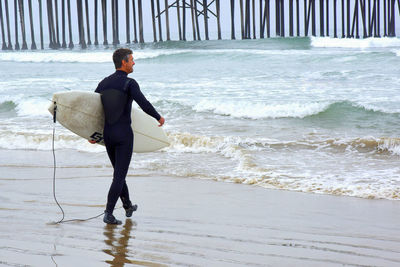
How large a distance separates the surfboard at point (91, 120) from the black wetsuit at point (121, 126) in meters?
0.15

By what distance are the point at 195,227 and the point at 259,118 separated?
6.88 metres

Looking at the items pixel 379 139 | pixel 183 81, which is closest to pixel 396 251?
pixel 379 139

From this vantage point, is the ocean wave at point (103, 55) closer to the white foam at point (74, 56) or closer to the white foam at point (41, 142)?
the white foam at point (74, 56)

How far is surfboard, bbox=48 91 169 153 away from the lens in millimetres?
3855

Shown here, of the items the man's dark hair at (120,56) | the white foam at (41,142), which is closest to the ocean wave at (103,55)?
the white foam at (41,142)

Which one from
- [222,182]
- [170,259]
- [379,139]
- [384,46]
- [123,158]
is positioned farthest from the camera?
[384,46]

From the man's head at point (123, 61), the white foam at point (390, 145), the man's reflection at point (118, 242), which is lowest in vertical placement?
the white foam at point (390, 145)

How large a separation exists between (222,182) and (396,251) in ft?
8.30

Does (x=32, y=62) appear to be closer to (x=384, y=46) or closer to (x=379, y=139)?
(x=384, y=46)

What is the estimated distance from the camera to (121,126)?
3.68 m

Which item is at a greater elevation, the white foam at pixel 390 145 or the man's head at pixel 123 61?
the man's head at pixel 123 61

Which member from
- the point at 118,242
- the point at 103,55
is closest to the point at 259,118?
the point at 118,242

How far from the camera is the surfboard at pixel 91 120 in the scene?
3855 millimetres

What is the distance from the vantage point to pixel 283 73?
1620 centimetres
